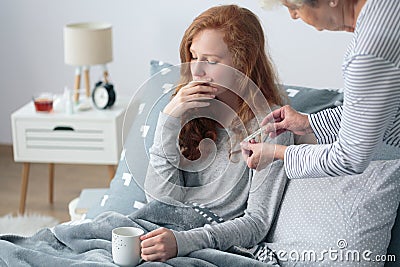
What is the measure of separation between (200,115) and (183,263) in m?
0.37

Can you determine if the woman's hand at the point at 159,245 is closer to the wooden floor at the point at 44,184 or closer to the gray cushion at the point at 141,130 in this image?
the gray cushion at the point at 141,130

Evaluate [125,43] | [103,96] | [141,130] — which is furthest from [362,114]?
[125,43]

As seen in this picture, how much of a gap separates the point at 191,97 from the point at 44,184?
2299 millimetres

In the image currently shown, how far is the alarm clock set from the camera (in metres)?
3.37

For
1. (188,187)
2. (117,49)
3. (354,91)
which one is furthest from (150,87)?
(117,49)

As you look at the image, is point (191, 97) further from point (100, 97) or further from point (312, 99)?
point (100, 97)

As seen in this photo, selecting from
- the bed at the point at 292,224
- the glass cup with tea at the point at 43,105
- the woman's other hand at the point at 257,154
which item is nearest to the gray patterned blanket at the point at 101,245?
the bed at the point at 292,224

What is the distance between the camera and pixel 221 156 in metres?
1.88

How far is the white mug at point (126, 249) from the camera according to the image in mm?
1729

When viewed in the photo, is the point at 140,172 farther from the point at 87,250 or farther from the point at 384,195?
the point at 384,195

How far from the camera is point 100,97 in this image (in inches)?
133

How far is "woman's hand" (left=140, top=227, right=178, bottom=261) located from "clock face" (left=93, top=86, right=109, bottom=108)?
1656mm

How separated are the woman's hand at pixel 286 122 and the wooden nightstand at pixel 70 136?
1.56 m

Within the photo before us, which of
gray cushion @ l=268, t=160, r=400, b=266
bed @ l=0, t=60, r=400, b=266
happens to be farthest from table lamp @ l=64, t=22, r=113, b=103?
gray cushion @ l=268, t=160, r=400, b=266
